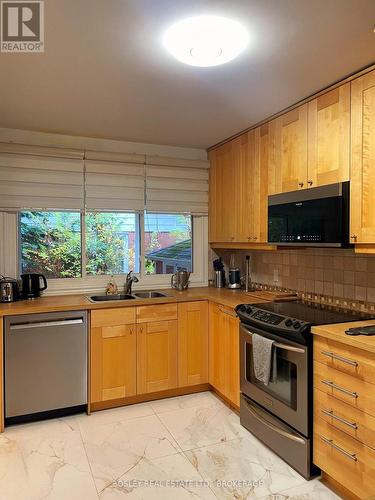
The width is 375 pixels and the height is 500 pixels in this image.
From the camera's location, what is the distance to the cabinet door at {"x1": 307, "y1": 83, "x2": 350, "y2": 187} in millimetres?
2207

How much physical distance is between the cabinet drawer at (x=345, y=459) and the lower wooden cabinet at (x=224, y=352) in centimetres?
86

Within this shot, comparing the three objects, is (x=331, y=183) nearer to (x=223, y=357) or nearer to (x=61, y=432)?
(x=223, y=357)

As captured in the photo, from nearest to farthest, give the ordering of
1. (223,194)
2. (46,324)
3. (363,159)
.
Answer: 1. (363,159)
2. (46,324)
3. (223,194)

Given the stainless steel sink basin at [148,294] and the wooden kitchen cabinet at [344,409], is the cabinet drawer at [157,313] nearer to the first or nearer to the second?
the stainless steel sink basin at [148,294]

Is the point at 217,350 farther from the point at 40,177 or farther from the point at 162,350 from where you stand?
the point at 40,177

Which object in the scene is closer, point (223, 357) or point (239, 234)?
point (223, 357)

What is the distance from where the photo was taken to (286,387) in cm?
227

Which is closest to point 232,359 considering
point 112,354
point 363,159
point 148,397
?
point 148,397

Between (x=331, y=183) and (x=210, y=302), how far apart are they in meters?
1.50

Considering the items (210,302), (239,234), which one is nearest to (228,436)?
(210,302)

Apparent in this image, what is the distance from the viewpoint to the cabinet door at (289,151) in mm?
2549

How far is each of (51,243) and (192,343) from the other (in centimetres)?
159

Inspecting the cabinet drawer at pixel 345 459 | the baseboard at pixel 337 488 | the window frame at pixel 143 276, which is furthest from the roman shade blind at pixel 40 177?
the baseboard at pixel 337 488

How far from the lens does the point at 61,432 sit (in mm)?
2658
